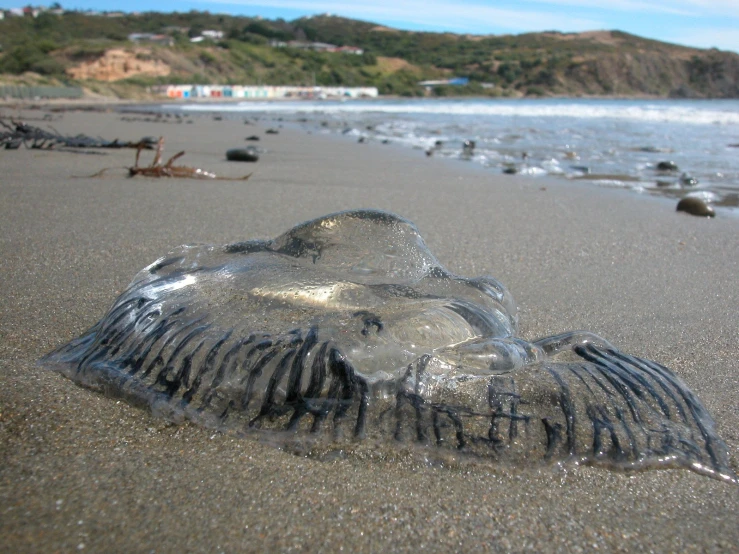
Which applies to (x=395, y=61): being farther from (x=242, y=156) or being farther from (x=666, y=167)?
(x=242, y=156)

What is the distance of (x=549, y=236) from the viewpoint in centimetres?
316

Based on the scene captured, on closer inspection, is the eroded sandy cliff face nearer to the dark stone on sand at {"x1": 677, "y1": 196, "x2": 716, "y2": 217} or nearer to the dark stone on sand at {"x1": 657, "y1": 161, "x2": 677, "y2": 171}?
the dark stone on sand at {"x1": 657, "y1": 161, "x2": 677, "y2": 171}

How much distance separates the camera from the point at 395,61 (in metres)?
73.6

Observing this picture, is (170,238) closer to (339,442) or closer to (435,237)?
(435,237)

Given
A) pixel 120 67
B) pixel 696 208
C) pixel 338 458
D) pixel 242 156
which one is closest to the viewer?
pixel 338 458

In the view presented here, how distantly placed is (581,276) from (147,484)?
1.91 meters

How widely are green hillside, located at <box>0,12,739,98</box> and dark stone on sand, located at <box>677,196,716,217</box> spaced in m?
38.4

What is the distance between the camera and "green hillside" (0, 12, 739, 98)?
45562 mm

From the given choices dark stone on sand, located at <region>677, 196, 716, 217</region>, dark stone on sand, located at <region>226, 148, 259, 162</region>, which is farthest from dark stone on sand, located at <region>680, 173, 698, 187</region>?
dark stone on sand, located at <region>226, 148, 259, 162</region>

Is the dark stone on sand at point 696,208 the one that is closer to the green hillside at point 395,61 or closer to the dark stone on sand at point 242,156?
the dark stone on sand at point 242,156

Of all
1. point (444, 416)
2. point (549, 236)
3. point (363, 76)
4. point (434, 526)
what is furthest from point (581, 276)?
point (363, 76)

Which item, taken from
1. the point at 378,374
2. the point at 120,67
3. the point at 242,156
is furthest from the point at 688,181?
the point at 120,67

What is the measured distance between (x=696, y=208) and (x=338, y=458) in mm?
3463

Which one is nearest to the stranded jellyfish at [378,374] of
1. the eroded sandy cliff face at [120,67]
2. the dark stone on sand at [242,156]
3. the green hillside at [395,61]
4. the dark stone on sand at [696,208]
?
the dark stone on sand at [696,208]
